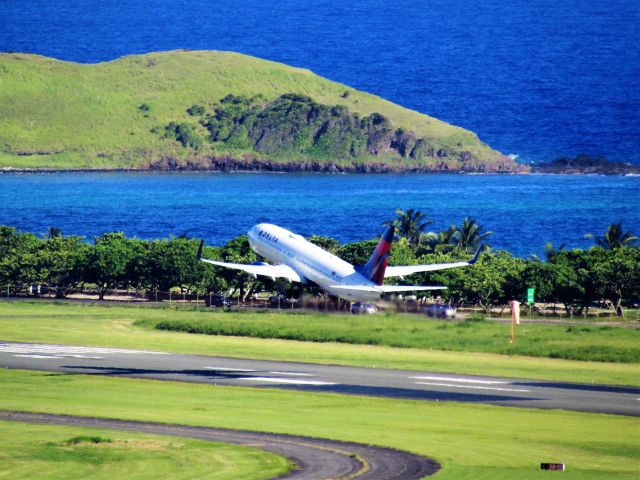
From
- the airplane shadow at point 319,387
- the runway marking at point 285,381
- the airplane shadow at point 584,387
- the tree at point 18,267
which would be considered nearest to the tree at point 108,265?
the tree at point 18,267

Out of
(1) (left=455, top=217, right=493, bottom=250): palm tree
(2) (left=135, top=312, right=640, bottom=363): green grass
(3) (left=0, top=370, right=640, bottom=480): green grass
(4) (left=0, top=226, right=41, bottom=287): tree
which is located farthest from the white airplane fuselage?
(1) (left=455, top=217, right=493, bottom=250): palm tree

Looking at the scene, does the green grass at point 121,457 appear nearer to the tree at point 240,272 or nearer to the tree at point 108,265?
the tree at point 240,272

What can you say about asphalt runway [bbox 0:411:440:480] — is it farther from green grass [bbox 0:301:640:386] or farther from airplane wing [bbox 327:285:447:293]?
airplane wing [bbox 327:285:447:293]

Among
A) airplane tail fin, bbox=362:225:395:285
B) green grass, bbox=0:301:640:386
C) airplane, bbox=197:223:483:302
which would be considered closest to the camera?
green grass, bbox=0:301:640:386

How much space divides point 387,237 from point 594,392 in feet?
133

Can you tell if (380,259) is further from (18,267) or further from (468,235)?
(468,235)

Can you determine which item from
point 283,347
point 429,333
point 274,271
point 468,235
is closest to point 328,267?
point 274,271

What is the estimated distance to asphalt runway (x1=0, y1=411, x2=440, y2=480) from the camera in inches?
1703

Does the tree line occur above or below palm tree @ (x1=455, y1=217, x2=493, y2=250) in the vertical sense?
below

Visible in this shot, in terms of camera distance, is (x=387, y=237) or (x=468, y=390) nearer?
(x=468, y=390)

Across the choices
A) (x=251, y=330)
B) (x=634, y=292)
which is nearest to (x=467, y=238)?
(x=634, y=292)

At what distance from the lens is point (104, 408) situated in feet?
191

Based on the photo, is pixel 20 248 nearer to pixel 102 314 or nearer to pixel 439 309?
pixel 102 314

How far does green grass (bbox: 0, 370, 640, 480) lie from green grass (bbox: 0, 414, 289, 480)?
501 centimetres
